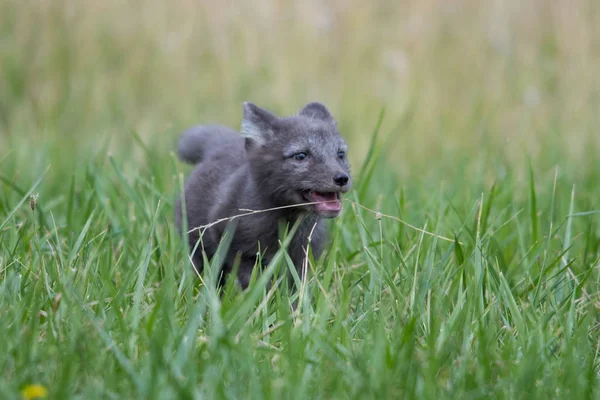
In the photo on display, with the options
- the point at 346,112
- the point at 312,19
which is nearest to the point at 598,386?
the point at 346,112

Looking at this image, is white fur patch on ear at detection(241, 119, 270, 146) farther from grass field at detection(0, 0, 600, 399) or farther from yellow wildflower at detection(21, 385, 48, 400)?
yellow wildflower at detection(21, 385, 48, 400)

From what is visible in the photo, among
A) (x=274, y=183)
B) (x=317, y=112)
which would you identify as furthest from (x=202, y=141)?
(x=274, y=183)

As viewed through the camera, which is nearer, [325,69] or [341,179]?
[341,179]

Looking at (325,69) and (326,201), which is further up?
(325,69)

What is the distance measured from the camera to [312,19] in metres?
9.80

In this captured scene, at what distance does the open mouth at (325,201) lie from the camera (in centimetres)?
458

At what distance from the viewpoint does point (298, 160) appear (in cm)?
482

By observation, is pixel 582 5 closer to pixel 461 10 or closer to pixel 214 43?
pixel 461 10

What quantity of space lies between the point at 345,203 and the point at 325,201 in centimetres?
110

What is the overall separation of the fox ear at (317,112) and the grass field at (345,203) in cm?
41

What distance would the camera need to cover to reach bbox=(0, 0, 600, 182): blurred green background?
9.02 meters

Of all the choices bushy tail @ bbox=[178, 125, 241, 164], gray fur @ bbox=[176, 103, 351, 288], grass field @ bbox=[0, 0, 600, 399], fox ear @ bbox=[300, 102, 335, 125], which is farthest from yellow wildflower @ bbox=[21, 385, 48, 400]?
bushy tail @ bbox=[178, 125, 241, 164]

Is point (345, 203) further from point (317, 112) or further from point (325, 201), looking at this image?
point (325, 201)

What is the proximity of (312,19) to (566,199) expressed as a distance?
4.24 m
